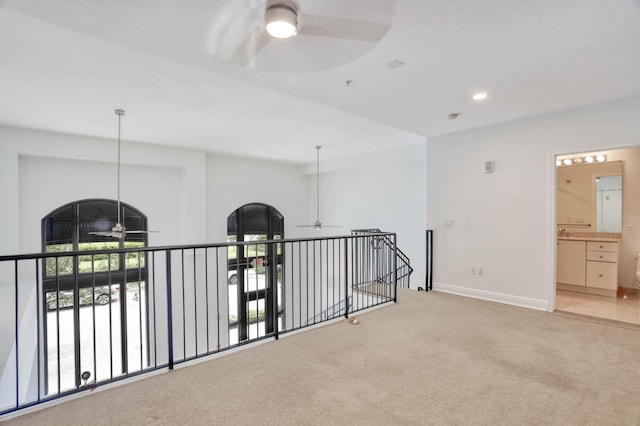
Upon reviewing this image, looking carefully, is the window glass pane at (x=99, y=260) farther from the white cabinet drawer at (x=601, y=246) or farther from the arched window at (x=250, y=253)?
the white cabinet drawer at (x=601, y=246)

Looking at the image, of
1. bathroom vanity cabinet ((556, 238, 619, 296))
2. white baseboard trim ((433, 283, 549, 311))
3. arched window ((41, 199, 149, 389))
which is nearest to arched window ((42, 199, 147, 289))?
arched window ((41, 199, 149, 389))

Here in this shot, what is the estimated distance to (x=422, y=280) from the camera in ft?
22.4

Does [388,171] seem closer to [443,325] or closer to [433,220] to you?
[433,220]

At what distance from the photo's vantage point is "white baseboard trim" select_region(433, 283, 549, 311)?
4.21m

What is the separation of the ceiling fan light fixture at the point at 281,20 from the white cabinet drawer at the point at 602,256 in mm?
5574

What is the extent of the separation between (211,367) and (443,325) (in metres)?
2.48

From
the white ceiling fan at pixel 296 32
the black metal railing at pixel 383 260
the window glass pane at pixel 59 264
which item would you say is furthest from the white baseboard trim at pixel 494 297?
the window glass pane at pixel 59 264

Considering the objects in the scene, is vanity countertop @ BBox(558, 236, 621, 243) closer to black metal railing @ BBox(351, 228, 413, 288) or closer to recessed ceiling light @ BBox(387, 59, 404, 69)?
black metal railing @ BBox(351, 228, 413, 288)

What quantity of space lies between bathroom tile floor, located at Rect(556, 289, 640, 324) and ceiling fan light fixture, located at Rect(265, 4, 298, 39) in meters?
4.67

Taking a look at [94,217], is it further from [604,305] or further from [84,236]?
[604,305]

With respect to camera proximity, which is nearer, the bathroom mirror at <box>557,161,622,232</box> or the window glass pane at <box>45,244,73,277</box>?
the bathroom mirror at <box>557,161,622,232</box>

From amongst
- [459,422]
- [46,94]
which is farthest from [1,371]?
[459,422]

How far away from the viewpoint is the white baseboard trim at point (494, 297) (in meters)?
4.21

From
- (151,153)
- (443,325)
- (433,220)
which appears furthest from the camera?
(151,153)
